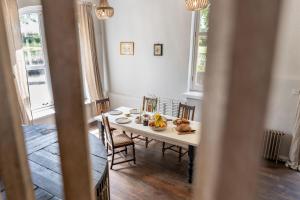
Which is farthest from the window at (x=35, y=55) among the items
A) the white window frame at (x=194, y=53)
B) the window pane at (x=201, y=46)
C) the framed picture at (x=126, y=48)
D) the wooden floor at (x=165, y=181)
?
the window pane at (x=201, y=46)

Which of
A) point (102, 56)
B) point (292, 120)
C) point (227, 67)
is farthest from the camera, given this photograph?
point (102, 56)

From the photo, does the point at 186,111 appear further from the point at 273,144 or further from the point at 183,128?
the point at 273,144

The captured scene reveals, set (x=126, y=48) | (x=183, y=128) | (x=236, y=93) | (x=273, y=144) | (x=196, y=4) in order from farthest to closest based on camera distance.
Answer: (x=126, y=48) → (x=273, y=144) → (x=183, y=128) → (x=196, y=4) → (x=236, y=93)

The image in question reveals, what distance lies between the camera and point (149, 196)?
2734 millimetres

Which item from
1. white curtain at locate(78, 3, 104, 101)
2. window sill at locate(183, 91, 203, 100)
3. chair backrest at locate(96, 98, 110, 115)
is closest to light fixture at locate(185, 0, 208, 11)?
window sill at locate(183, 91, 203, 100)

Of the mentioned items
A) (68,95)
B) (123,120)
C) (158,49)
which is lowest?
(123,120)

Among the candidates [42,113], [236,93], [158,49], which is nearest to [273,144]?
[158,49]

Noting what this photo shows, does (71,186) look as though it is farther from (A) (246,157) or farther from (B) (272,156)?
(B) (272,156)

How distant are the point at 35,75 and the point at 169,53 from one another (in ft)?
9.09

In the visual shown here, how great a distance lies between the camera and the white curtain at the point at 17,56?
3420mm

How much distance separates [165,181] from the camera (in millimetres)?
3027

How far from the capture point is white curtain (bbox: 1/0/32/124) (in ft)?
11.2

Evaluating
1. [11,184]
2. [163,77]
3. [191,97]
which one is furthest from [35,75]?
[11,184]

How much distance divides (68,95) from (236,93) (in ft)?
1.16
